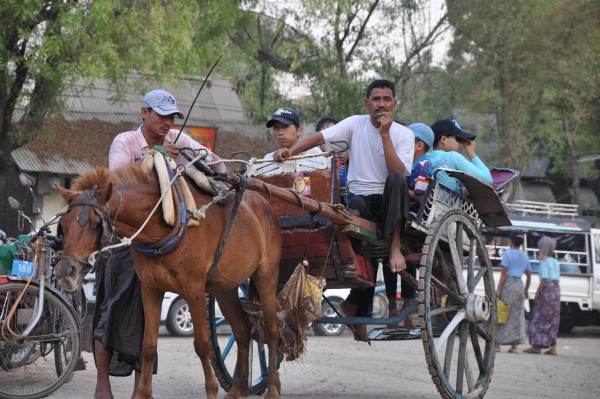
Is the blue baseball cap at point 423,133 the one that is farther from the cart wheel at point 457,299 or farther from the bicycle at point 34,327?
the bicycle at point 34,327

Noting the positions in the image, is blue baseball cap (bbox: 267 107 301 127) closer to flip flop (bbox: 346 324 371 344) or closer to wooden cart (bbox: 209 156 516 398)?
wooden cart (bbox: 209 156 516 398)

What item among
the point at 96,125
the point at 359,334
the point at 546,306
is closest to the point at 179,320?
the point at 546,306

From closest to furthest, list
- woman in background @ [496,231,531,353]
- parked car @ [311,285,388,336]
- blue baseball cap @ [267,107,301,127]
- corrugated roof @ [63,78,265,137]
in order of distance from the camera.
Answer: blue baseball cap @ [267,107,301,127]
woman in background @ [496,231,531,353]
parked car @ [311,285,388,336]
corrugated roof @ [63,78,265,137]

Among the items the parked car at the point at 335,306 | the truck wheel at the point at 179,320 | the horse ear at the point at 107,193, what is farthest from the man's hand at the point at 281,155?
the parked car at the point at 335,306

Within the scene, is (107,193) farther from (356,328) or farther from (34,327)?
(356,328)

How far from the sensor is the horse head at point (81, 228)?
5.27 m

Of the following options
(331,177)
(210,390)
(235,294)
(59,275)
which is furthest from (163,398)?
(59,275)

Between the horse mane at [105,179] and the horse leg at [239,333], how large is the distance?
174 centimetres

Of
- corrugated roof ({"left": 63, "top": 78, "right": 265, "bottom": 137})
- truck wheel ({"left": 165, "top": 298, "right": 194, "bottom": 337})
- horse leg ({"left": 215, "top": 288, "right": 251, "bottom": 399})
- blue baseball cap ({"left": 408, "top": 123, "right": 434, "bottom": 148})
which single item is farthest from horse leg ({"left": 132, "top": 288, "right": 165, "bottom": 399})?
corrugated roof ({"left": 63, "top": 78, "right": 265, "bottom": 137})

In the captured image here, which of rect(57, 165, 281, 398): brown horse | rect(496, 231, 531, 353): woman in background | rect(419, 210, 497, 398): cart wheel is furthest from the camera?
rect(496, 231, 531, 353): woman in background

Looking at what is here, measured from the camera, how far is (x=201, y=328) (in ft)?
20.3

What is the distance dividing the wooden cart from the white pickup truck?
1098 cm

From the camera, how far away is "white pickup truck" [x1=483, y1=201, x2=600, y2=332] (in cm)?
1900

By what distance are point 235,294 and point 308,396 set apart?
1.37m
